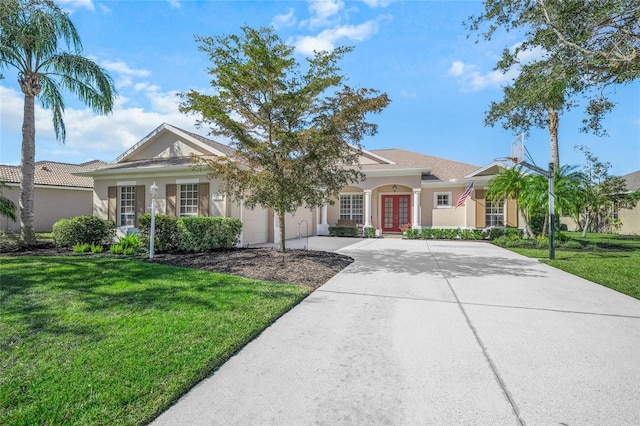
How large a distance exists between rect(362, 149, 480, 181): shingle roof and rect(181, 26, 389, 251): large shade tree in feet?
33.0

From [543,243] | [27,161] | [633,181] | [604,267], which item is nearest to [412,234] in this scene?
[543,243]

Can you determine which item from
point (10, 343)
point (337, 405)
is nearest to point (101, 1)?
point (10, 343)

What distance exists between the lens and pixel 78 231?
35.3 feet

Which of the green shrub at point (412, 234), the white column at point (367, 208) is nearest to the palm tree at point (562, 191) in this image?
the green shrub at point (412, 234)

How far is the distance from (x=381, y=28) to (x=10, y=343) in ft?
35.3

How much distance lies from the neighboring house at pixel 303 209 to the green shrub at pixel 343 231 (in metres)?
0.70

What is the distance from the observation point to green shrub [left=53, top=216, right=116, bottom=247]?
421 inches

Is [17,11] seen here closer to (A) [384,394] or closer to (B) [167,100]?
(B) [167,100]

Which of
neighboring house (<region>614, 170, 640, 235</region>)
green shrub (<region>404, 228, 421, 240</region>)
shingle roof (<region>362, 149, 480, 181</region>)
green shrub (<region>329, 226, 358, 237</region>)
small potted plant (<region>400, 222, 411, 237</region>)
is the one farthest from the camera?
neighboring house (<region>614, 170, 640, 235</region>)

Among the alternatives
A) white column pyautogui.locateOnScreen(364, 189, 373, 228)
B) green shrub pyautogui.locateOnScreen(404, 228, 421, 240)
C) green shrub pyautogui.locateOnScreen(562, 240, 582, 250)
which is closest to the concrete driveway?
green shrub pyautogui.locateOnScreen(562, 240, 582, 250)

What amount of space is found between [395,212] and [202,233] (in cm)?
1270

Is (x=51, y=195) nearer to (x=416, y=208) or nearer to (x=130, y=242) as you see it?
(x=130, y=242)

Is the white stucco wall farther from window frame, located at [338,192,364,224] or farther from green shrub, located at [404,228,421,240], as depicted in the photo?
green shrub, located at [404,228,421,240]

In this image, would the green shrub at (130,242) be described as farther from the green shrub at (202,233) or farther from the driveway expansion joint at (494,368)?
the driveway expansion joint at (494,368)
